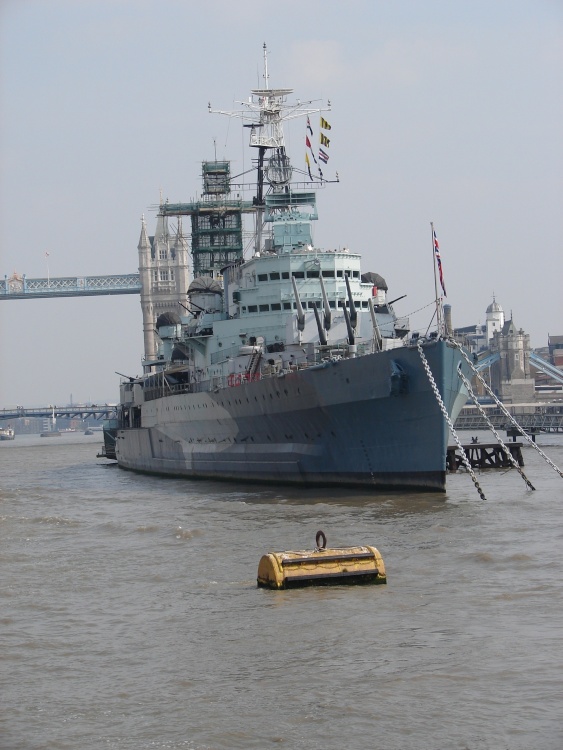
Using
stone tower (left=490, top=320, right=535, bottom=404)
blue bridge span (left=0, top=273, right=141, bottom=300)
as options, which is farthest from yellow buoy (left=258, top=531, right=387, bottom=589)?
blue bridge span (left=0, top=273, right=141, bottom=300)

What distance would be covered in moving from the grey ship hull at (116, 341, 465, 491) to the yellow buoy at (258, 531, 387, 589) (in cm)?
1039

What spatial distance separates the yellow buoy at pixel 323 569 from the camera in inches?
585

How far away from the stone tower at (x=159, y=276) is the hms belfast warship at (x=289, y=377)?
9673cm

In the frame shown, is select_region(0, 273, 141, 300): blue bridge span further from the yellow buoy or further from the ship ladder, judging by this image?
the yellow buoy

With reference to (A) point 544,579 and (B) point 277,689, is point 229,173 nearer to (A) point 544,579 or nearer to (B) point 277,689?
(A) point 544,579

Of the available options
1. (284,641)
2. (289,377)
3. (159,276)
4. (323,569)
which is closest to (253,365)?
(289,377)

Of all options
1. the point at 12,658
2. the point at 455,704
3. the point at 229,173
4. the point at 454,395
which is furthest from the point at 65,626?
the point at 229,173

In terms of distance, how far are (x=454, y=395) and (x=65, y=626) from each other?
1468 cm

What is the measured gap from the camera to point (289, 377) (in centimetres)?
2852

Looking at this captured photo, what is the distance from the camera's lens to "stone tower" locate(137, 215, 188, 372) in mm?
150250

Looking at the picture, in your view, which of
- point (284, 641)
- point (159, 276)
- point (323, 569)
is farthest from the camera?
point (159, 276)

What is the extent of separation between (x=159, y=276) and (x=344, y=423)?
128 m

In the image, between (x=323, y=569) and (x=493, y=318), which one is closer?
(x=323, y=569)

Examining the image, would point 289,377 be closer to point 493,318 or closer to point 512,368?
point 512,368
